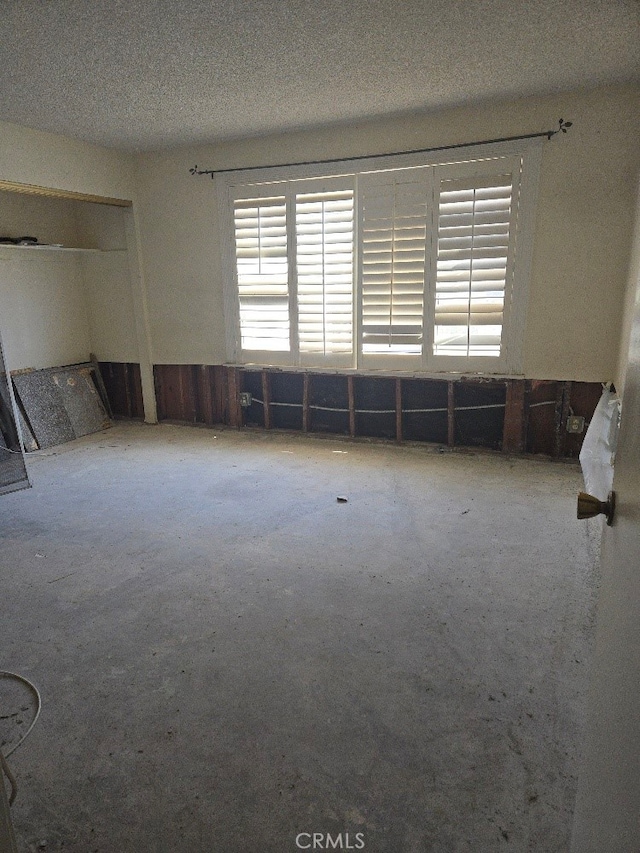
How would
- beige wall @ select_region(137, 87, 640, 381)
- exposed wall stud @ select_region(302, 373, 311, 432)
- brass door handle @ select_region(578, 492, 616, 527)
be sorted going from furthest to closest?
exposed wall stud @ select_region(302, 373, 311, 432) < beige wall @ select_region(137, 87, 640, 381) < brass door handle @ select_region(578, 492, 616, 527)

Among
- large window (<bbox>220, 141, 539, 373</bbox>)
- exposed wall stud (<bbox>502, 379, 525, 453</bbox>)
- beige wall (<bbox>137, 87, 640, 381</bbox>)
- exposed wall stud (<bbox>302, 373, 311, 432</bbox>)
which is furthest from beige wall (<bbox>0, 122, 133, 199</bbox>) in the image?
exposed wall stud (<bbox>502, 379, 525, 453</bbox>)

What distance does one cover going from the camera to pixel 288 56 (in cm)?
288

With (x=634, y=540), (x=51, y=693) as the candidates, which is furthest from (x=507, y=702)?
(x=51, y=693)

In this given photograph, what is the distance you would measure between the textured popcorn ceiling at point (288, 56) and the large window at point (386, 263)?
21.5 inches

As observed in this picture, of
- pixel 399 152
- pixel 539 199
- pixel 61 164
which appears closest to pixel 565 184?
pixel 539 199

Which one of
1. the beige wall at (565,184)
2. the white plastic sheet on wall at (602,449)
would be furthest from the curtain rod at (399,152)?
the white plastic sheet on wall at (602,449)

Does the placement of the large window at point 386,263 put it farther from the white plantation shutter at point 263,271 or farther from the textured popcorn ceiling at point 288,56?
the textured popcorn ceiling at point 288,56

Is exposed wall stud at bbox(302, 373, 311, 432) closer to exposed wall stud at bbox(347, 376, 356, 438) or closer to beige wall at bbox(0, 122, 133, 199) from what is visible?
exposed wall stud at bbox(347, 376, 356, 438)

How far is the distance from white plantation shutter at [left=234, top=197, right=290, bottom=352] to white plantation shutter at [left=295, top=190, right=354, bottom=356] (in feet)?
0.56

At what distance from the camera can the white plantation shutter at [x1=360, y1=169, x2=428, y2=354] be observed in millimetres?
4105

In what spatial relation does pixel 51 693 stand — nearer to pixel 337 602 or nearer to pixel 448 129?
pixel 337 602

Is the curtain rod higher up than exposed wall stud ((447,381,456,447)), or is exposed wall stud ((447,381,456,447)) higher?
the curtain rod

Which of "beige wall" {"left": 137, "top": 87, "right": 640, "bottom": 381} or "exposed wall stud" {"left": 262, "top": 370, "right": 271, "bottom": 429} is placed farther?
"exposed wall stud" {"left": 262, "top": 370, "right": 271, "bottom": 429}

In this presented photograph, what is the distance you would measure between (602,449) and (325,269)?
266 cm
